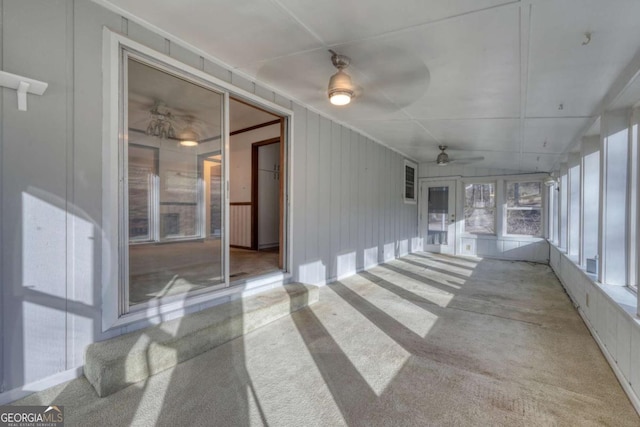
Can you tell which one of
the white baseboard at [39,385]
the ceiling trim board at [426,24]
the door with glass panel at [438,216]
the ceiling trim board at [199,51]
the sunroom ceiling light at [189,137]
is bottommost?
the white baseboard at [39,385]

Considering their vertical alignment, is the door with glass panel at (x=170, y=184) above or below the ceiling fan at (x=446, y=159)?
below

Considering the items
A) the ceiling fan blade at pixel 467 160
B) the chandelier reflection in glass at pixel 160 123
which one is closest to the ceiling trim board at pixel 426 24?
the chandelier reflection in glass at pixel 160 123

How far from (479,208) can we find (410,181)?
1.86m

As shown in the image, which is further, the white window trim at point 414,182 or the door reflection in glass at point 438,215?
the door reflection in glass at point 438,215

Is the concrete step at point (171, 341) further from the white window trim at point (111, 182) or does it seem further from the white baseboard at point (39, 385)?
the white window trim at point (111, 182)

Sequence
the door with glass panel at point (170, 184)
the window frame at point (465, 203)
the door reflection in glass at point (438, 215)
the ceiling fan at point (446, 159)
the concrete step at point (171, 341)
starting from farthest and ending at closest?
the door reflection in glass at point (438, 215) < the window frame at point (465, 203) < the ceiling fan at point (446, 159) < the door with glass panel at point (170, 184) < the concrete step at point (171, 341)

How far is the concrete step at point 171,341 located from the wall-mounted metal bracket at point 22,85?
1.64 meters

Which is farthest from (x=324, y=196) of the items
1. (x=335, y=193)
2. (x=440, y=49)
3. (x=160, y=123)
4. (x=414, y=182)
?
(x=414, y=182)

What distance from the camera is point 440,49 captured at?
236cm

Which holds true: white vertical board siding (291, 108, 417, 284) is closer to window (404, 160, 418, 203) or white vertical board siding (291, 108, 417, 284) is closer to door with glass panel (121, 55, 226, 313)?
window (404, 160, 418, 203)

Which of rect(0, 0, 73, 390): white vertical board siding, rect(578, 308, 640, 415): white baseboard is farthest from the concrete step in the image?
rect(578, 308, 640, 415): white baseboard

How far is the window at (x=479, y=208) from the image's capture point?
761 centimetres

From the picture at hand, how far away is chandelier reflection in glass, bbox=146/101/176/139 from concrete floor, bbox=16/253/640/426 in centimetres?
198

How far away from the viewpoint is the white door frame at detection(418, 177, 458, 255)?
7984 mm
